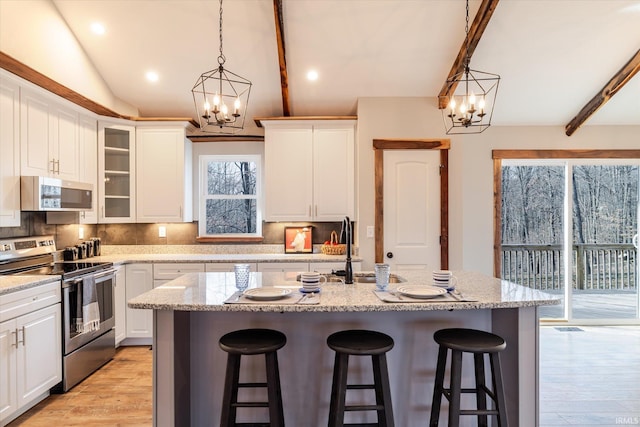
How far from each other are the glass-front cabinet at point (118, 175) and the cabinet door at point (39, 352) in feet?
4.89

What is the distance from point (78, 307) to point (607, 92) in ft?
18.1

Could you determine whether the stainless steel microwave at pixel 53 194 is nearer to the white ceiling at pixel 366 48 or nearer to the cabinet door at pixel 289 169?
the white ceiling at pixel 366 48

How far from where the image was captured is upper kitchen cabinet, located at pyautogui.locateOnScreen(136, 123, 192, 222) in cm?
413

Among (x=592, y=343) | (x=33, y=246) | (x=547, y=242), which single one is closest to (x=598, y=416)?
(x=592, y=343)

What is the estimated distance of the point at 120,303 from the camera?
3723mm

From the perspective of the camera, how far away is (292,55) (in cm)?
360

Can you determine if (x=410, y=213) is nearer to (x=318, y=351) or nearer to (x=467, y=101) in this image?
(x=467, y=101)

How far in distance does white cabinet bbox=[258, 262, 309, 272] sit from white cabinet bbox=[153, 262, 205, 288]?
0.67 metres

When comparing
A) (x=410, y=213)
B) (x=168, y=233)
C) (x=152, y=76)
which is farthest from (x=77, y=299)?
(x=410, y=213)

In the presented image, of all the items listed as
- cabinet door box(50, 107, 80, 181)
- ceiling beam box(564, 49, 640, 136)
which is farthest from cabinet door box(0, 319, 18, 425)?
ceiling beam box(564, 49, 640, 136)

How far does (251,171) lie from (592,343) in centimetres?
438

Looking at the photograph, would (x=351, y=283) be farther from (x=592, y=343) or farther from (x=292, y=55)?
(x=592, y=343)

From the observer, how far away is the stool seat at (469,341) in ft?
5.94

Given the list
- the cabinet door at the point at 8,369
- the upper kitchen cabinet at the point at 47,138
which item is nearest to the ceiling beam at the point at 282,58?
the upper kitchen cabinet at the point at 47,138
